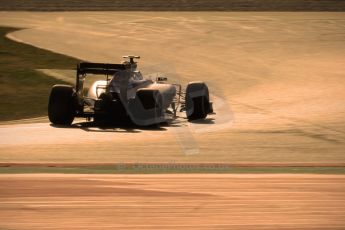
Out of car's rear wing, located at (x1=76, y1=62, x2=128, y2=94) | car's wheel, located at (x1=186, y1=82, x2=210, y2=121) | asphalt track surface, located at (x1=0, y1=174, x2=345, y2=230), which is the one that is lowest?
car's wheel, located at (x1=186, y1=82, x2=210, y2=121)

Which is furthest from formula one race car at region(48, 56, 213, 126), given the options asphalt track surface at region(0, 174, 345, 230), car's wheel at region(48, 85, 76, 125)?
asphalt track surface at region(0, 174, 345, 230)

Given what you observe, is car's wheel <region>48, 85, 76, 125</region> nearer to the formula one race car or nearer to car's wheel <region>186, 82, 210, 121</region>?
the formula one race car

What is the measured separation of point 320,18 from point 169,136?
107 ft

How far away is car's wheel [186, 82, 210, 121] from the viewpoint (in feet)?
69.8

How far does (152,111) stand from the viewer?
20.5m

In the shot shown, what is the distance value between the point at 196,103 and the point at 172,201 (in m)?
10.9

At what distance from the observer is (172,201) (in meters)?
10.6

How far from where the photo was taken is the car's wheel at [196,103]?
21.3 metres

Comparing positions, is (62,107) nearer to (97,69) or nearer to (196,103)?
(97,69)

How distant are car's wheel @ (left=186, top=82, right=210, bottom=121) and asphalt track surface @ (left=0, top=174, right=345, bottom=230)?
8721mm

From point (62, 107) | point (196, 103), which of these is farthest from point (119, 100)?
point (196, 103)

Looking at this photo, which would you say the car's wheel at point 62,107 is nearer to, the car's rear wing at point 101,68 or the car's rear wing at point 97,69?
the car's rear wing at point 97,69

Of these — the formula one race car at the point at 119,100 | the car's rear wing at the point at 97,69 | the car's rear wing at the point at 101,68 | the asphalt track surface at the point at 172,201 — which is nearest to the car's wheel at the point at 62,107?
the formula one race car at the point at 119,100
